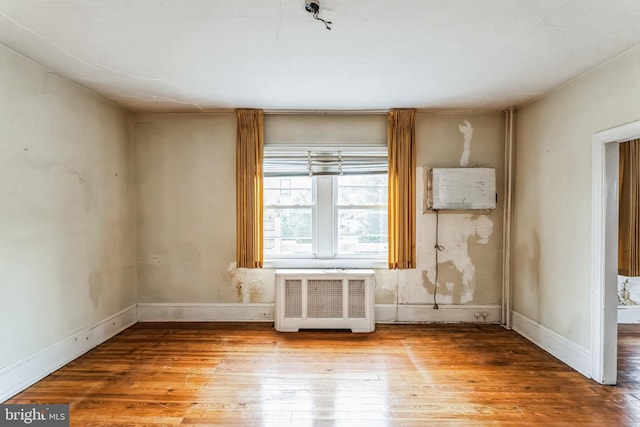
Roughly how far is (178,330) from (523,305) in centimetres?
388

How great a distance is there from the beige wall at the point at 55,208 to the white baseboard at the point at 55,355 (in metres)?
0.06

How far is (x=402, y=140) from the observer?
12.5 ft

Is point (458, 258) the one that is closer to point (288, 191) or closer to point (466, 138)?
point (466, 138)

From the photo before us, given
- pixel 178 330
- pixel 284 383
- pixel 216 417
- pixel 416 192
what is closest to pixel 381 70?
pixel 416 192

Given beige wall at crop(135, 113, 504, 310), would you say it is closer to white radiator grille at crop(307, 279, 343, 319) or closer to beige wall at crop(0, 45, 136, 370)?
beige wall at crop(0, 45, 136, 370)

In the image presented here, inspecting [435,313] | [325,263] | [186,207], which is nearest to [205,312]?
[186,207]

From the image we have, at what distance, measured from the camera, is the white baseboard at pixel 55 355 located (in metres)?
2.37

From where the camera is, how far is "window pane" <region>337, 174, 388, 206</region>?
4.08 m

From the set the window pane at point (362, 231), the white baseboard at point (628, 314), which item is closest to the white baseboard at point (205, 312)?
the window pane at point (362, 231)

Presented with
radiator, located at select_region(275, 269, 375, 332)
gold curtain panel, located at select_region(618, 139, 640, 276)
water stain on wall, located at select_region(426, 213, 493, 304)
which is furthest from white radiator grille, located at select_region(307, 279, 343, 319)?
gold curtain panel, located at select_region(618, 139, 640, 276)

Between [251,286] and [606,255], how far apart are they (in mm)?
3456

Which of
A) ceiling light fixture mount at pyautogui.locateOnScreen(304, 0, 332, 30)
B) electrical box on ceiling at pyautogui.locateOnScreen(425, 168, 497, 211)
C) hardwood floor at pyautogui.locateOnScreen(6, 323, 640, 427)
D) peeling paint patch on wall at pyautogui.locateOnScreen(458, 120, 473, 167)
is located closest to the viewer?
ceiling light fixture mount at pyautogui.locateOnScreen(304, 0, 332, 30)

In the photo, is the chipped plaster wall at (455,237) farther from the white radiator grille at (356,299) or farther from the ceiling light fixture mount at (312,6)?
the ceiling light fixture mount at (312,6)

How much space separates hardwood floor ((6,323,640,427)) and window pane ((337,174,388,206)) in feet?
5.20
